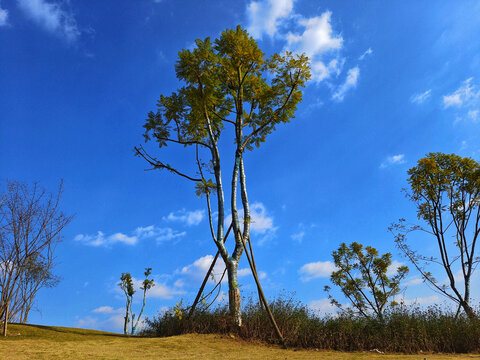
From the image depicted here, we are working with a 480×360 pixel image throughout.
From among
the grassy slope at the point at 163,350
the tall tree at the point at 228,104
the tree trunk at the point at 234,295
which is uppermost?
the tall tree at the point at 228,104

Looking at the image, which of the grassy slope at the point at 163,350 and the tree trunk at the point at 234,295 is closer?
the grassy slope at the point at 163,350

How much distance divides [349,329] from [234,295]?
2.83m

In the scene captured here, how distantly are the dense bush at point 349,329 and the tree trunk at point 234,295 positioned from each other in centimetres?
18

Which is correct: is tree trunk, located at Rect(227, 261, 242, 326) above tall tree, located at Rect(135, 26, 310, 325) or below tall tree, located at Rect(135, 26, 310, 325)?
below

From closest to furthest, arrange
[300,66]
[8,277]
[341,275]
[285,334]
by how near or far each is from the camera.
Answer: [285,334], [8,277], [300,66], [341,275]

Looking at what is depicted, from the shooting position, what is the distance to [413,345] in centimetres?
720

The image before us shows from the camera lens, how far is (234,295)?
27.3 feet

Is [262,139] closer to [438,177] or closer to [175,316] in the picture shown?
[175,316]

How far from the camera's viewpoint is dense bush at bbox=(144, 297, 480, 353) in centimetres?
734

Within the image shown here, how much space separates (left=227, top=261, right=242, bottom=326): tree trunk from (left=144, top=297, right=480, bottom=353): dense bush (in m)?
0.18

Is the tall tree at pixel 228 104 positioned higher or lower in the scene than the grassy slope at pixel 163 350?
higher

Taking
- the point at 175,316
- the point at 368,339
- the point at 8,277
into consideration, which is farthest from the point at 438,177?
the point at 8,277

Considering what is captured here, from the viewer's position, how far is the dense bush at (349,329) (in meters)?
7.34

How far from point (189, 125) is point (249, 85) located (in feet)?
7.65
